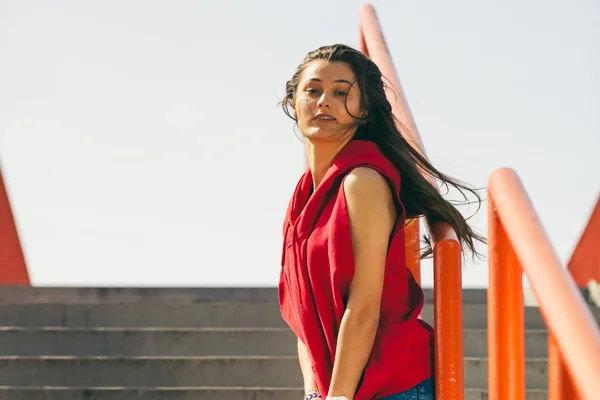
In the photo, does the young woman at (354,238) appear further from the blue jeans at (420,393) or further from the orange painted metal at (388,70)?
the orange painted metal at (388,70)

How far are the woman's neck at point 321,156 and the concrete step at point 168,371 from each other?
2.18m

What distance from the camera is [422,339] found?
1.91m

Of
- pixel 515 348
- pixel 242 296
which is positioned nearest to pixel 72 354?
pixel 242 296

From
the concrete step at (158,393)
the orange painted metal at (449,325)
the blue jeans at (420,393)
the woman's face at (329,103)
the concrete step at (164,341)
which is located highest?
the woman's face at (329,103)

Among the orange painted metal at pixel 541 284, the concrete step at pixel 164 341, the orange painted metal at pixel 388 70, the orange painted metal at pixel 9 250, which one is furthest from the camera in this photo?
the orange painted metal at pixel 9 250

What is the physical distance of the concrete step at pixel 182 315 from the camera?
460 centimetres

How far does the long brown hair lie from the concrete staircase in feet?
6.57

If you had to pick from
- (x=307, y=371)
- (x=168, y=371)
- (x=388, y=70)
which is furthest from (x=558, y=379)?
(x=168, y=371)

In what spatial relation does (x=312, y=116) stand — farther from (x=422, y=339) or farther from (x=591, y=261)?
(x=591, y=261)

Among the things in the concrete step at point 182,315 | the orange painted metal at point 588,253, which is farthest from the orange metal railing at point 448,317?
the orange painted metal at point 588,253

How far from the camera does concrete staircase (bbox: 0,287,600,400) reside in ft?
13.3

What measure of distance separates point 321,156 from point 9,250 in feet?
13.2

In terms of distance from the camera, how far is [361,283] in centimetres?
184

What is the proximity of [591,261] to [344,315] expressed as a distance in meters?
3.87
